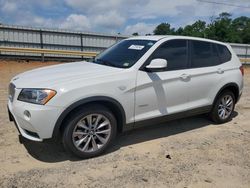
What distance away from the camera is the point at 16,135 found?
5367 millimetres

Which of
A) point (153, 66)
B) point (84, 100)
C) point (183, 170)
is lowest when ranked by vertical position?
point (183, 170)

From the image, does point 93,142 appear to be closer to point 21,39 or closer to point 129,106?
point 129,106

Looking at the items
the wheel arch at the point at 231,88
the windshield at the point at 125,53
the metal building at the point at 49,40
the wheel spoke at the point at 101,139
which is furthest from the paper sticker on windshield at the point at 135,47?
the metal building at the point at 49,40

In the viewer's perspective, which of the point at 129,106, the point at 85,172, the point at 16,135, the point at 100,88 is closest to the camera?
the point at 85,172

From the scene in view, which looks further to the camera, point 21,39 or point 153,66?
point 21,39

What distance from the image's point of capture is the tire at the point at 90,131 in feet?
14.3

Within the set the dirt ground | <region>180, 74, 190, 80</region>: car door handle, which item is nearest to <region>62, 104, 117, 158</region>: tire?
the dirt ground

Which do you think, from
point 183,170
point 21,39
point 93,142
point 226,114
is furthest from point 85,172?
point 21,39

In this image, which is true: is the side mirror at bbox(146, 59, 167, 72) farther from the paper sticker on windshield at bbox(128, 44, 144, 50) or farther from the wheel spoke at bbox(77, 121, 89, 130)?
the wheel spoke at bbox(77, 121, 89, 130)

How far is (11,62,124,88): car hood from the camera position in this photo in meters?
4.37

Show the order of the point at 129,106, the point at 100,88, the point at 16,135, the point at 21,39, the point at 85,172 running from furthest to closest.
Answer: the point at 21,39, the point at 16,135, the point at 129,106, the point at 100,88, the point at 85,172

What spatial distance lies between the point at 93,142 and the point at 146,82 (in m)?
1.24

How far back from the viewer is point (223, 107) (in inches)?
256

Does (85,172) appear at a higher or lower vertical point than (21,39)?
lower
